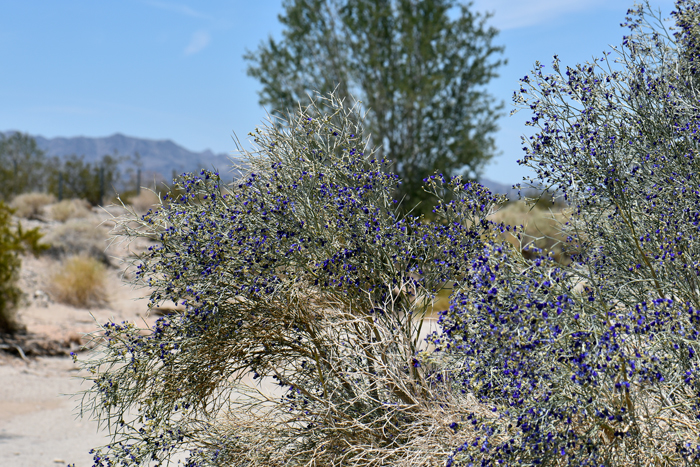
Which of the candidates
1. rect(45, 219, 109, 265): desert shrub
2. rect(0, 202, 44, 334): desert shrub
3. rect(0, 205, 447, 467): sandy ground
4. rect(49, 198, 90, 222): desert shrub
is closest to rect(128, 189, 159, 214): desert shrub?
rect(49, 198, 90, 222): desert shrub

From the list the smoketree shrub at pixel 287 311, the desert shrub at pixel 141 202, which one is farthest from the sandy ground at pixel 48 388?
the desert shrub at pixel 141 202

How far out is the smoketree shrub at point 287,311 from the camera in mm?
3848

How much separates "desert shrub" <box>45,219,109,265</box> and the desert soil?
1.70 m

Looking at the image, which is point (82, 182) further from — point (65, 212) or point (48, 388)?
point (48, 388)

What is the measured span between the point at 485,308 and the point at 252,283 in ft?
5.63

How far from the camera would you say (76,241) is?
17688mm

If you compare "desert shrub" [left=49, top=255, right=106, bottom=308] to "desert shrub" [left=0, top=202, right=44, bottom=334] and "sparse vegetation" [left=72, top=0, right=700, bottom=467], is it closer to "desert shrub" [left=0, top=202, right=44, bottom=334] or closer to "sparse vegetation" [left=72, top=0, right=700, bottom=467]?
"desert shrub" [left=0, top=202, right=44, bottom=334]

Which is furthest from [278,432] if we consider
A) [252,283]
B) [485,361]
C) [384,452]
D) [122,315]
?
[122,315]

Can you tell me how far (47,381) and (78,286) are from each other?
15.8 ft

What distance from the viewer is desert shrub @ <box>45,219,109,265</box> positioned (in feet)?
57.1

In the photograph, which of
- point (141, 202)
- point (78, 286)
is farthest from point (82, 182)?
point (78, 286)

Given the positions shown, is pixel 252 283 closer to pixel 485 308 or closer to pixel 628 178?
pixel 485 308

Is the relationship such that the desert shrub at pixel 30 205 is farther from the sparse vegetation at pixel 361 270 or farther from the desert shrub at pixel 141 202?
the sparse vegetation at pixel 361 270

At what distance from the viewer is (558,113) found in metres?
3.84
